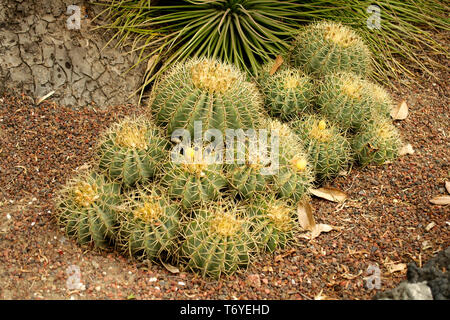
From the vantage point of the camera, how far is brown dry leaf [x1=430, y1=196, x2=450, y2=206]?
325cm

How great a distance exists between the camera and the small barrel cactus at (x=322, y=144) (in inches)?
132

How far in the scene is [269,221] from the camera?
Answer: 279 centimetres

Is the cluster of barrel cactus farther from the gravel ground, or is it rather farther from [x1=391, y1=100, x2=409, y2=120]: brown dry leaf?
[x1=391, y1=100, x2=409, y2=120]: brown dry leaf

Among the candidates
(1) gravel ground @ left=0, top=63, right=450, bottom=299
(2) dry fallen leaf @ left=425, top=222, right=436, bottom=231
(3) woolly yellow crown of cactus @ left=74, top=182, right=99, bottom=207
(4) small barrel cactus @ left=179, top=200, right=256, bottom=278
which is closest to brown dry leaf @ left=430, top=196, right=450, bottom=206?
(1) gravel ground @ left=0, top=63, right=450, bottom=299

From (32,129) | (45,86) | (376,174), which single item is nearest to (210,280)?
(376,174)

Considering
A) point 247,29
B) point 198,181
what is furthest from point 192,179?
point 247,29

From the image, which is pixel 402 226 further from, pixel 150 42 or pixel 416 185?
pixel 150 42

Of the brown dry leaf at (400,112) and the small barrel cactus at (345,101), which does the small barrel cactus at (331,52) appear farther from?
the brown dry leaf at (400,112)

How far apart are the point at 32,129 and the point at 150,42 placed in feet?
4.05

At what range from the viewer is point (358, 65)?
3.74 metres

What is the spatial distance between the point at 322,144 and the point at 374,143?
1.37 feet

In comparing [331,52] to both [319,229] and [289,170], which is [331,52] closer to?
[289,170]

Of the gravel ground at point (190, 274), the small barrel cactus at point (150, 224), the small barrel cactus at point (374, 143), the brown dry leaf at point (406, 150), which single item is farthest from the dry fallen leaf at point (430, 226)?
the small barrel cactus at point (150, 224)
